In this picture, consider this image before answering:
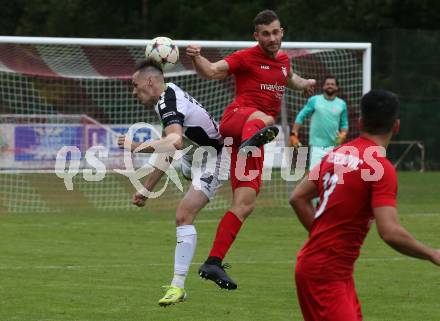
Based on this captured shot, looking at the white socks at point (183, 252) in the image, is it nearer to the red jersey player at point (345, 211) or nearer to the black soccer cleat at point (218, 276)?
the black soccer cleat at point (218, 276)

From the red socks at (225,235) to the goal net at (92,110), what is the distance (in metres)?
8.61

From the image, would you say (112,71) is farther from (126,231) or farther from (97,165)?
(126,231)

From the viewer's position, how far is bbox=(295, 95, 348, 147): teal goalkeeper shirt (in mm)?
19047

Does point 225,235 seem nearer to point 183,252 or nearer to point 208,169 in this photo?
point 183,252

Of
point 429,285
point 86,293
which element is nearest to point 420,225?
point 429,285

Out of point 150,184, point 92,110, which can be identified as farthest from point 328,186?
point 92,110

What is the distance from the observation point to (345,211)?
6.53 m

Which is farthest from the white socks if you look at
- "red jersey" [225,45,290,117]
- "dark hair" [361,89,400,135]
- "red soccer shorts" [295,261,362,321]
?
"dark hair" [361,89,400,135]

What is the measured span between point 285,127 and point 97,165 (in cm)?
→ 435

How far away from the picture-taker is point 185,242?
10234mm

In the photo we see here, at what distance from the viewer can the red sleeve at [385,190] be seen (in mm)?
6324

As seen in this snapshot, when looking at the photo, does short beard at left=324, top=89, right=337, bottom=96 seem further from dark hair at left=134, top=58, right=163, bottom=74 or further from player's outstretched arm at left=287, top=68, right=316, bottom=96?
dark hair at left=134, top=58, right=163, bottom=74

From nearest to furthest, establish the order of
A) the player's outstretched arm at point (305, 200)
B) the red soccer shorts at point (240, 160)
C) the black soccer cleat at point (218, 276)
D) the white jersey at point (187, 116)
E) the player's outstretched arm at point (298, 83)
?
the player's outstretched arm at point (305, 200) → the black soccer cleat at point (218, 276) → the white jersey at point (187, 116) → the red soccer shorts at point (240, 160) → the player's outstretched arm at point (298, 83)

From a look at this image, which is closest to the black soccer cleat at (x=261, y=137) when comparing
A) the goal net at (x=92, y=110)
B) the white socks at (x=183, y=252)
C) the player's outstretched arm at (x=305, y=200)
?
the white socks at (x=183, y=252)
